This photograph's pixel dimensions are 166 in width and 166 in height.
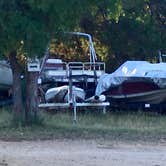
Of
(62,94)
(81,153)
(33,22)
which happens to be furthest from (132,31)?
(81,153)

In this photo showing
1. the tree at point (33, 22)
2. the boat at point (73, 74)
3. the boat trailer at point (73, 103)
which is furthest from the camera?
the boat at point (73, 74)

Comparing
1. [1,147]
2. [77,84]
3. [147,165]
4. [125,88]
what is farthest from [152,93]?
[147,165]

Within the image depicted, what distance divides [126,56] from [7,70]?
5.87 metres

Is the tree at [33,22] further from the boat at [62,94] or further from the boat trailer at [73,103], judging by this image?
the boat at [62,94]

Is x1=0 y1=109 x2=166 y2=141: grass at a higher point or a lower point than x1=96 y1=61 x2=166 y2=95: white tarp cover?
lower

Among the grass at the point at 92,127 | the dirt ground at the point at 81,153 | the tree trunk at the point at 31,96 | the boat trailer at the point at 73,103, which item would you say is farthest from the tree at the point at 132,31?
the dirt ground at the point at 81,153

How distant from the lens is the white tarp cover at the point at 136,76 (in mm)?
A: 21953

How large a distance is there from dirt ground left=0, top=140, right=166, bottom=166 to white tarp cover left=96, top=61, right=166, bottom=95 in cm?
714

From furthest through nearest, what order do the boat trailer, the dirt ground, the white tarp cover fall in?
1. the white tarp cover
2. the boat trailer
3. the dirt ground

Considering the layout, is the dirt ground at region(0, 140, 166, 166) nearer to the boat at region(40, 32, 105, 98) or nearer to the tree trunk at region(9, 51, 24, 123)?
the tree trunk at region(9, 51, 24, 123)

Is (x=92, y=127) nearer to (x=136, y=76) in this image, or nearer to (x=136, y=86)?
(x=136, y=76)

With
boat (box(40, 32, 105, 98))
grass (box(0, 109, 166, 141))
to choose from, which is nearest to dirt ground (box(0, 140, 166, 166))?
grass (box(0, 109, 166, 141))

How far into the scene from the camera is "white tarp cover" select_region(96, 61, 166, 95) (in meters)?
22.0

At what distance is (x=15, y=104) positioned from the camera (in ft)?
58.5
